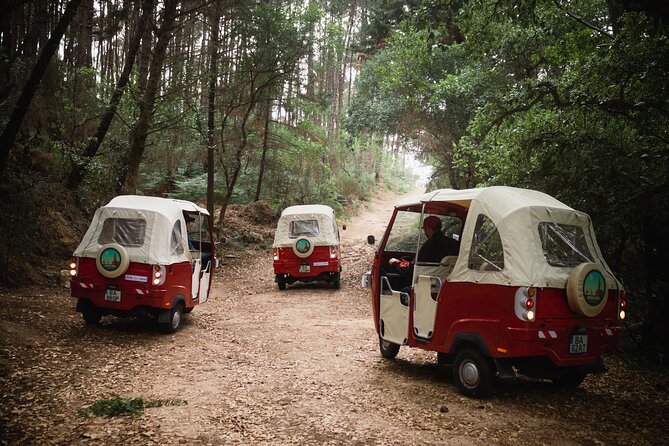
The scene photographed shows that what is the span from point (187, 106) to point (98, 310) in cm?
999

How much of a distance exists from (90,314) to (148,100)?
698 centimetres

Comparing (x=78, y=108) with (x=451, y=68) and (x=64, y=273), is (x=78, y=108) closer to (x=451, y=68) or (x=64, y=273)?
(x=64, y=273)

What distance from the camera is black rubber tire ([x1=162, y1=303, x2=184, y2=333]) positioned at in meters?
8.96

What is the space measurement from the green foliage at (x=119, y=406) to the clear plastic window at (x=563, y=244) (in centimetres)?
422

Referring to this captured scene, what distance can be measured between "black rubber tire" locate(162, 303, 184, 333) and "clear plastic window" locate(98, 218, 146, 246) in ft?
4.64

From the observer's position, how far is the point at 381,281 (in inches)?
289

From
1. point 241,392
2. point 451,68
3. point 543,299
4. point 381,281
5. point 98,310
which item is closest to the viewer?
point 543,299

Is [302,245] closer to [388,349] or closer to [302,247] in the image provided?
[302,247]

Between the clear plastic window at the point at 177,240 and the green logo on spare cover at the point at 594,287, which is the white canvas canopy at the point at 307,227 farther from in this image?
the green logo on spare cover at the point at 594,287

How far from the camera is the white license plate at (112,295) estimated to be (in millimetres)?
8336

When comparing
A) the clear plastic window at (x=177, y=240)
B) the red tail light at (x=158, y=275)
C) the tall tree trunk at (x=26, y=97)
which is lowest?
the red tail light at (x=158, y=275)

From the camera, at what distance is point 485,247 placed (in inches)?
225

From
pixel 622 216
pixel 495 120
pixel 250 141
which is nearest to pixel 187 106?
pixel 250 141

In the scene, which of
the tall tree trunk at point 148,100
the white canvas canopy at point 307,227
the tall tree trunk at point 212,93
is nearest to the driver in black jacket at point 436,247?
the white canvas canopy at point 307,227
